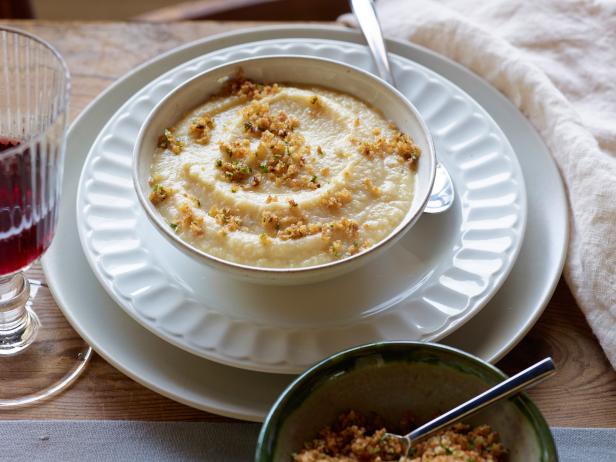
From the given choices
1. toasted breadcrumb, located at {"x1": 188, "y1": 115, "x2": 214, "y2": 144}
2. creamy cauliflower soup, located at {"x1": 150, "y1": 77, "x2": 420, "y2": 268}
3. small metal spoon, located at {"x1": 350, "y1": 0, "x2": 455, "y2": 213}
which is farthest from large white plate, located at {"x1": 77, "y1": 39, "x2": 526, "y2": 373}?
toasted breadcrumb, located at {"x1": 188, "y1": 115, "x2": 214, "y2": 144}

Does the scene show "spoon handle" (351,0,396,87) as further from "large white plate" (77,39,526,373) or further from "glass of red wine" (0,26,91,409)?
"glass of red wine" (0,26,91,409)

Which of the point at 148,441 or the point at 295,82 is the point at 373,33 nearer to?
the point at 295,82

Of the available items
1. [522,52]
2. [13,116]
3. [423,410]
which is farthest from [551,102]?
[13,116]

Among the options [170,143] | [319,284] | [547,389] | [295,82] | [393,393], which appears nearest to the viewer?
[393,393]

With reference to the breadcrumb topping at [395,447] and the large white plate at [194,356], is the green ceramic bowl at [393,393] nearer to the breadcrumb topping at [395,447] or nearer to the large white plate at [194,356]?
the breadcrumb topping at [395,447]

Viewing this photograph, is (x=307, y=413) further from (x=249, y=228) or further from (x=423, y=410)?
(x=249, y=228)

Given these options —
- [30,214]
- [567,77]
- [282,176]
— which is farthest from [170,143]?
[567,77]
